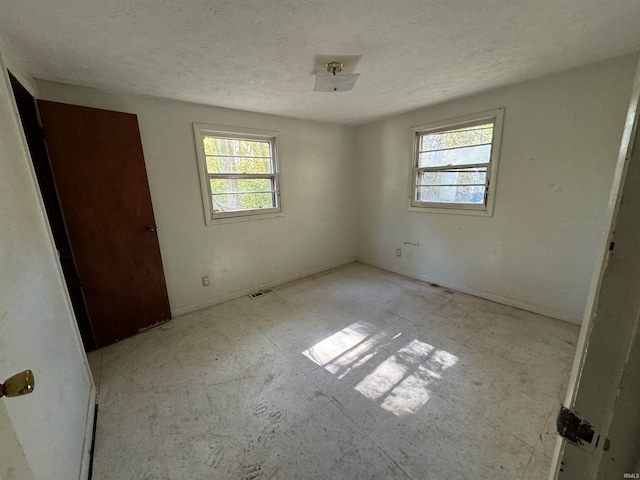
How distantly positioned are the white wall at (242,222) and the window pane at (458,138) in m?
1.24

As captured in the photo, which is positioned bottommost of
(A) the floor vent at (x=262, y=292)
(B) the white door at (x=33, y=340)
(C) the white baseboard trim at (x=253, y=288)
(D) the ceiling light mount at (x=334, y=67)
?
(A) the floor vent at (x=262, y=292)

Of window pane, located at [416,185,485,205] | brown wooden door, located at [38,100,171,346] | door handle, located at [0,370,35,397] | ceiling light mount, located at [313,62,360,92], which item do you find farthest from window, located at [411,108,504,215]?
door handle, located at [0,370,35,397]

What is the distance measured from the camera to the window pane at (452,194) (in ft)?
9.16

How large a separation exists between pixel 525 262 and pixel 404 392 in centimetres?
195

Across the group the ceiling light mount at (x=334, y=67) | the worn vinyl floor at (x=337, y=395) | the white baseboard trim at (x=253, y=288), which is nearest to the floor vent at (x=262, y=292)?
the white baseboard trim at (x=253, y=288)

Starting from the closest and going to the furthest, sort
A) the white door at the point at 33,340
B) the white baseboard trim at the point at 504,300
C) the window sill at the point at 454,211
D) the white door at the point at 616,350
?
the white door at the point at 616,350 → the white door at the point at 33,340 → the white baseboard trim at the point at 504,300 → the window sill at the point at 454,211

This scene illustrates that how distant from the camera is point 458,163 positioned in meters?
2.89

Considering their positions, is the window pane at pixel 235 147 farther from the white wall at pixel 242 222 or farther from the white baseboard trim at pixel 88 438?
the white baseboard trim at pixel 88 438

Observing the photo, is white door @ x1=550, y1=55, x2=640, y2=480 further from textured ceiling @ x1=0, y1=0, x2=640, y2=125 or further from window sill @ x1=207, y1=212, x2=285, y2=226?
window sill @ x1=207, y1=212, x2=285, y2=226

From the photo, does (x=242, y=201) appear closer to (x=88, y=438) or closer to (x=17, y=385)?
(x=88, y=438)

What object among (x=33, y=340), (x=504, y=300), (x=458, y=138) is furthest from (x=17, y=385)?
(x=458, y=138)

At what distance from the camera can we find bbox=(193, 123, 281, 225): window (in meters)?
2.72

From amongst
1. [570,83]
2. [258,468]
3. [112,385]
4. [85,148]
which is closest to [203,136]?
[85,148]

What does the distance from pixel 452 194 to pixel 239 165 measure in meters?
2.61
